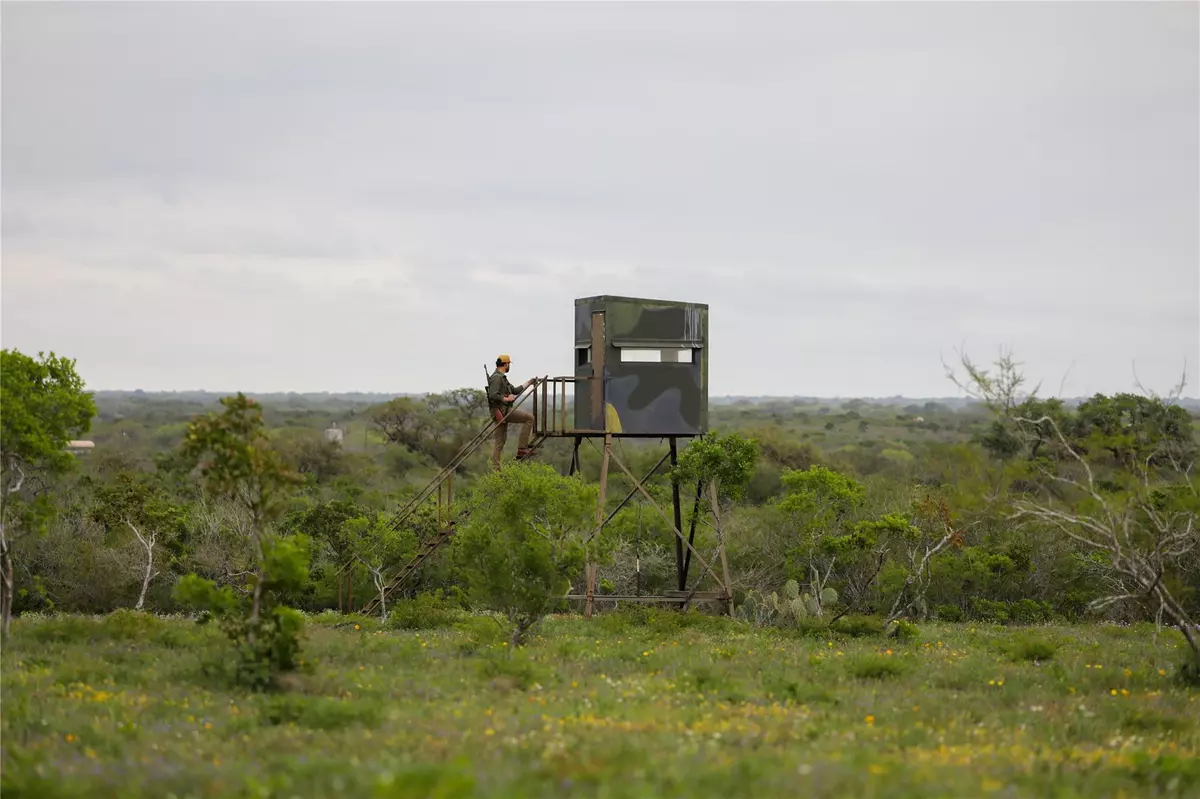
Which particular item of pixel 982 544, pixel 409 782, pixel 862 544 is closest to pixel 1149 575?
pixel 862 544

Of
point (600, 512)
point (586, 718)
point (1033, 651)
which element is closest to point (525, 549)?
point (600, 512)

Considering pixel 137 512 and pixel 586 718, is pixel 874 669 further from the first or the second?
pixel 137 512

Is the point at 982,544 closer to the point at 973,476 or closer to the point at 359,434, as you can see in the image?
the point at 973,476

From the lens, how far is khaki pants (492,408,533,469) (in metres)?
23.9

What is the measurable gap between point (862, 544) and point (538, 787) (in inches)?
695

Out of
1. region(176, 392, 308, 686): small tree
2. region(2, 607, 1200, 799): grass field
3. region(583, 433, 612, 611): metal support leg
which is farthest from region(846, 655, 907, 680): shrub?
region(176, 392, 308, 686): small tree

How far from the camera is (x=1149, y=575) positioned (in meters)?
16.5

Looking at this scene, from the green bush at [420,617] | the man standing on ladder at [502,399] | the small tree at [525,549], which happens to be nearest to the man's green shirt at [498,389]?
the man standing on ladder at [502,399]

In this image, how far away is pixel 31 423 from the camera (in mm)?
16953

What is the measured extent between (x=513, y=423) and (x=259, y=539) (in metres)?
9.66

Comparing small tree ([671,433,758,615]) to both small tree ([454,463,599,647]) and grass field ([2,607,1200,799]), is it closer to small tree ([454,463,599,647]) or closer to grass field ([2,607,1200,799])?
small tree ([454,463,599,647])

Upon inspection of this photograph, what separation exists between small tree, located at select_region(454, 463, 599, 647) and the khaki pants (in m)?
2.95

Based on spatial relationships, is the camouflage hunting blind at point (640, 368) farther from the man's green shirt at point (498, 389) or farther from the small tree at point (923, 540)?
the small tree at point (923, 540)

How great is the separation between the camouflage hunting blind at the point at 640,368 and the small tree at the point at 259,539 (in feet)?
33.2
